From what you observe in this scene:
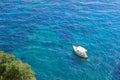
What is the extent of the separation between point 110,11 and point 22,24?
37548mm

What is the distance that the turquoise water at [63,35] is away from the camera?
3401 inches

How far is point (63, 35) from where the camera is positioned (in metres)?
101

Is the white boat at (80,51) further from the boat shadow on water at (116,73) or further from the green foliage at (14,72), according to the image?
the green foliage at (14,72)

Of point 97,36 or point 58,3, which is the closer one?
point 97,36

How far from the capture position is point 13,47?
301 feet

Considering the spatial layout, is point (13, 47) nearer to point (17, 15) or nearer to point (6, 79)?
point (17, 15)

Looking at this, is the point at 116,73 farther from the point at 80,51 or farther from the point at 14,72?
the point at 14,72

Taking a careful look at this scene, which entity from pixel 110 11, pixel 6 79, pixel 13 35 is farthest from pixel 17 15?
pixel 6 79

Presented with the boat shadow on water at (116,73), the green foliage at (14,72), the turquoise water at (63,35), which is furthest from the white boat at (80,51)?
the green foliage at (14,72)

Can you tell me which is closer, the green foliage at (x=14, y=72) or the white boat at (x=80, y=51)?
the green foliage at (x=14, y=72)

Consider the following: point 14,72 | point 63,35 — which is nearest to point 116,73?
point 63,35

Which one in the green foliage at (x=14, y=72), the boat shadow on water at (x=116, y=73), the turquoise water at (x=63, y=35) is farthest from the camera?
the turquoise water at (x=63, y=35)

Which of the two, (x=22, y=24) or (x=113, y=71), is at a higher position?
(x=22, y=24)

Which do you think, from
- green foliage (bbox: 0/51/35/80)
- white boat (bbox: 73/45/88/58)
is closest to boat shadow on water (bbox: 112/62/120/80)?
white boat (bbox: 73/45/88/58)
